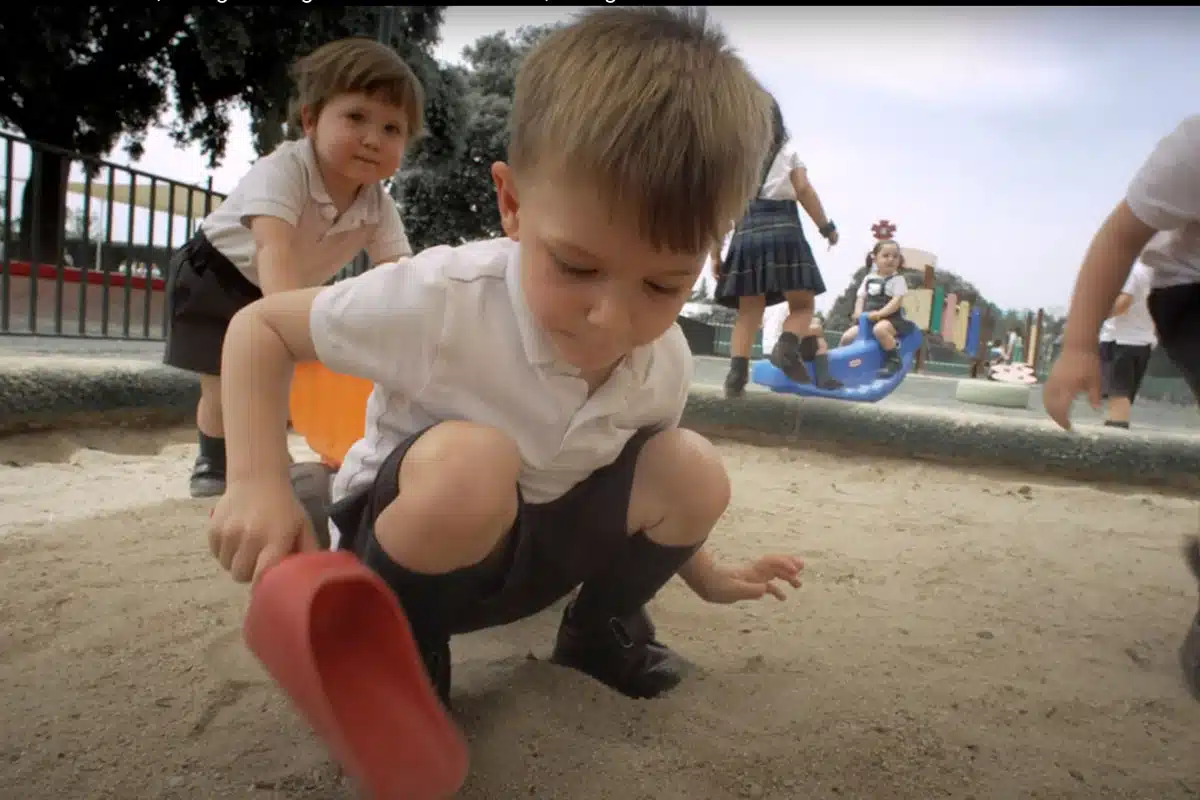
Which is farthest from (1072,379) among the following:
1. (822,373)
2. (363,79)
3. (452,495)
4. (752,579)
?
(822,373)

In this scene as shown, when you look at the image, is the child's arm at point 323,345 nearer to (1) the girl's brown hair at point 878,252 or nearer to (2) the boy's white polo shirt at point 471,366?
(2) the boy's white polo shirt at point 471,366

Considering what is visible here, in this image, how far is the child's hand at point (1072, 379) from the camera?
761mm

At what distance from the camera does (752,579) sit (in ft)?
2.24

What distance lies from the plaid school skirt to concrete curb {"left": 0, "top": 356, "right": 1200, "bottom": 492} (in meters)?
0.30

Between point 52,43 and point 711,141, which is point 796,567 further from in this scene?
point 52,43

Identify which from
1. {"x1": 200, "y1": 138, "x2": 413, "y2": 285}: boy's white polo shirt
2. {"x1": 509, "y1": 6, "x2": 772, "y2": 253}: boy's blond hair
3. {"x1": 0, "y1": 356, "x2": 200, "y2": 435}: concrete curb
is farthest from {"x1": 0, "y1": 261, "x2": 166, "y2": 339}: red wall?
{"x1": 509, "y1": 6, "x2": 772, "y2": 253}: boy's blond hair

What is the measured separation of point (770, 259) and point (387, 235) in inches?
50.9

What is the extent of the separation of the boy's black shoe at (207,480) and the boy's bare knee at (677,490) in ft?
2.69

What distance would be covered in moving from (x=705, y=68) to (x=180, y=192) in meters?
2.67

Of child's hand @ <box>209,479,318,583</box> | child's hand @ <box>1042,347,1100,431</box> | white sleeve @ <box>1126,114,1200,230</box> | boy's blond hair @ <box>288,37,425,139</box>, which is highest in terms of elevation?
boy's blond hair @ <box>288,37,425,139</box>

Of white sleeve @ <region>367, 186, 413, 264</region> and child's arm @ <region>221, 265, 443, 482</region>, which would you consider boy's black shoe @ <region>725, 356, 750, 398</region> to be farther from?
child's arm @ <region>221, 265, 443, 482</region>

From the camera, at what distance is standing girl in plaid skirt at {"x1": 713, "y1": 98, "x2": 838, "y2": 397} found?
7.20 ft

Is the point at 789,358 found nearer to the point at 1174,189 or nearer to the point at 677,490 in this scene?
the point at 1174,189

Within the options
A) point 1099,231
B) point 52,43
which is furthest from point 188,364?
point 52,43
